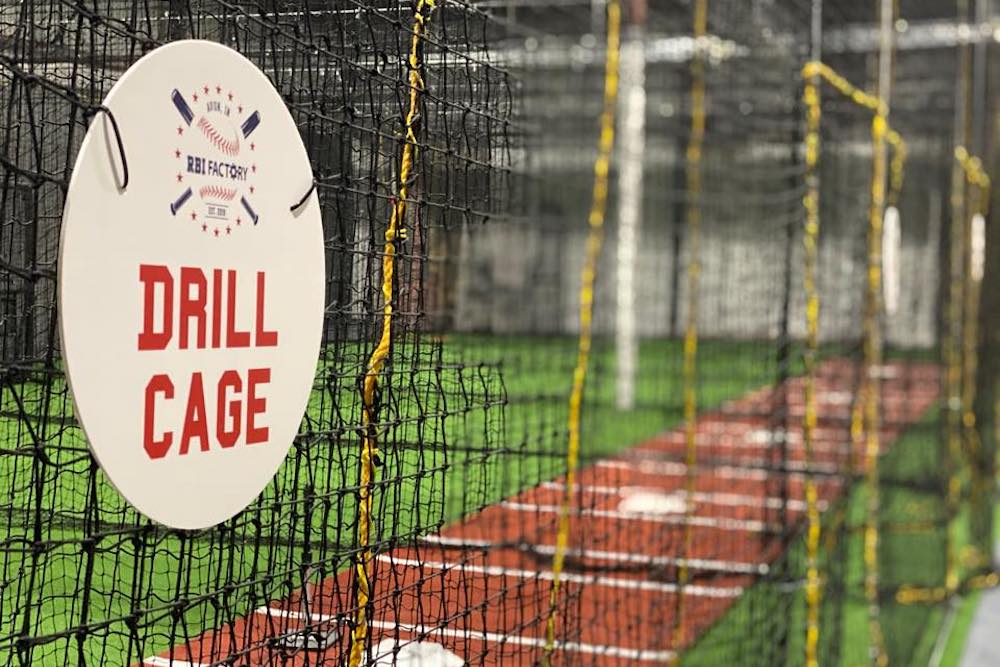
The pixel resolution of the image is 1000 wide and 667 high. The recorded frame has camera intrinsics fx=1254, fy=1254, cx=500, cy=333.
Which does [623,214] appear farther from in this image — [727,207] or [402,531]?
[402,531]

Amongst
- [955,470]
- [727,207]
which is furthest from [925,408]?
[727,207]

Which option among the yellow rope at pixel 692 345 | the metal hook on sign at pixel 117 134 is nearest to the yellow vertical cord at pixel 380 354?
the metal hook on sign at pixel 117 134

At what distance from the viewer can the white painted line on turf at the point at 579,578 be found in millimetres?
1448

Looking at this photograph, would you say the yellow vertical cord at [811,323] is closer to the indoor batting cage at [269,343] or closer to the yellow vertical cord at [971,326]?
the indoor batting cage at [269,343]

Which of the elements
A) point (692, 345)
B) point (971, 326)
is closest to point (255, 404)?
point (692, 345)

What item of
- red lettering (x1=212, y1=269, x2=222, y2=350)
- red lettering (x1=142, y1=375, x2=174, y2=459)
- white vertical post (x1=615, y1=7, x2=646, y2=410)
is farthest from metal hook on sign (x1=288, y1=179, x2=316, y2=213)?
white vertical post (x1=615, y1=7, x2=646, y2=410)

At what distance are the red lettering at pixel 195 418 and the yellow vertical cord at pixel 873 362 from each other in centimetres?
254

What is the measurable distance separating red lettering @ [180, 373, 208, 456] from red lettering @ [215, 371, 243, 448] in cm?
2

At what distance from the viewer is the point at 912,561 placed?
451 centimetres

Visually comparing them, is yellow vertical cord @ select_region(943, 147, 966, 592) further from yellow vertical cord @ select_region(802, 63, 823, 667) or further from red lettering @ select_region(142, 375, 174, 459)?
red lettering @ select_region(142, 375, 174, 459)

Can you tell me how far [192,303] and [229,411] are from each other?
11 centimetres

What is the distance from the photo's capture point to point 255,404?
44.2 inches

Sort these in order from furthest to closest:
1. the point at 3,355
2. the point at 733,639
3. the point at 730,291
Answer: the point at 730,291, the point at 733,639, the point at 3,355

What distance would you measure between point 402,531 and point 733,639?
86.8 inches
